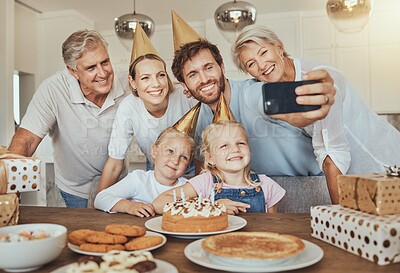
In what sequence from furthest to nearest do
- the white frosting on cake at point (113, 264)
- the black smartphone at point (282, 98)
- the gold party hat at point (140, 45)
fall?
the gold party hat at point (140, 45) < the black smartphone at point (282, 98) < the white frosting on cake at point (113, 264)

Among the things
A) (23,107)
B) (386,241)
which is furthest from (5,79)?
(386,241)

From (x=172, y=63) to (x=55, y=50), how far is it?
0.76m

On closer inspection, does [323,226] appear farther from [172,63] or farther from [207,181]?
[172,63]

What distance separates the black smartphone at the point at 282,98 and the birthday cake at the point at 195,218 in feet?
1.68

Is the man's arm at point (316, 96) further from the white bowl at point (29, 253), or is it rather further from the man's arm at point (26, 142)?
the man's arm at point (26, 142)

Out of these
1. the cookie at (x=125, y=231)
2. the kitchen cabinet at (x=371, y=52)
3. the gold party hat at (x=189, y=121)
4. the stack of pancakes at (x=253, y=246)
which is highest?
the kitchen cabinet at (x=371, y=52)

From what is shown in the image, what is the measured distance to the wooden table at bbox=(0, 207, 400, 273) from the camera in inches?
29.8

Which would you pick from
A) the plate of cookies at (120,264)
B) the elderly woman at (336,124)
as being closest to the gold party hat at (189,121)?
the elderly woman at (336,124)

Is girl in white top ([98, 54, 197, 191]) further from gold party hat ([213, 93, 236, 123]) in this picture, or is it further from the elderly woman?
the elderly woman

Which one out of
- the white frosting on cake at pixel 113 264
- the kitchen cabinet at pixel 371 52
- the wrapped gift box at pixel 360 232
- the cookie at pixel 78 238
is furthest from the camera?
the kitchen cabinet at pixel 371 52

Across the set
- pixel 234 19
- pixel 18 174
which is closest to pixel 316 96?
pixel 234 19

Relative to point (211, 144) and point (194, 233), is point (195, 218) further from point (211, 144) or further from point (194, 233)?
point (211, 144)

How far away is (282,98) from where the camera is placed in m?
1.41

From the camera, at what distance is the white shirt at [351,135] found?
1.51 m
